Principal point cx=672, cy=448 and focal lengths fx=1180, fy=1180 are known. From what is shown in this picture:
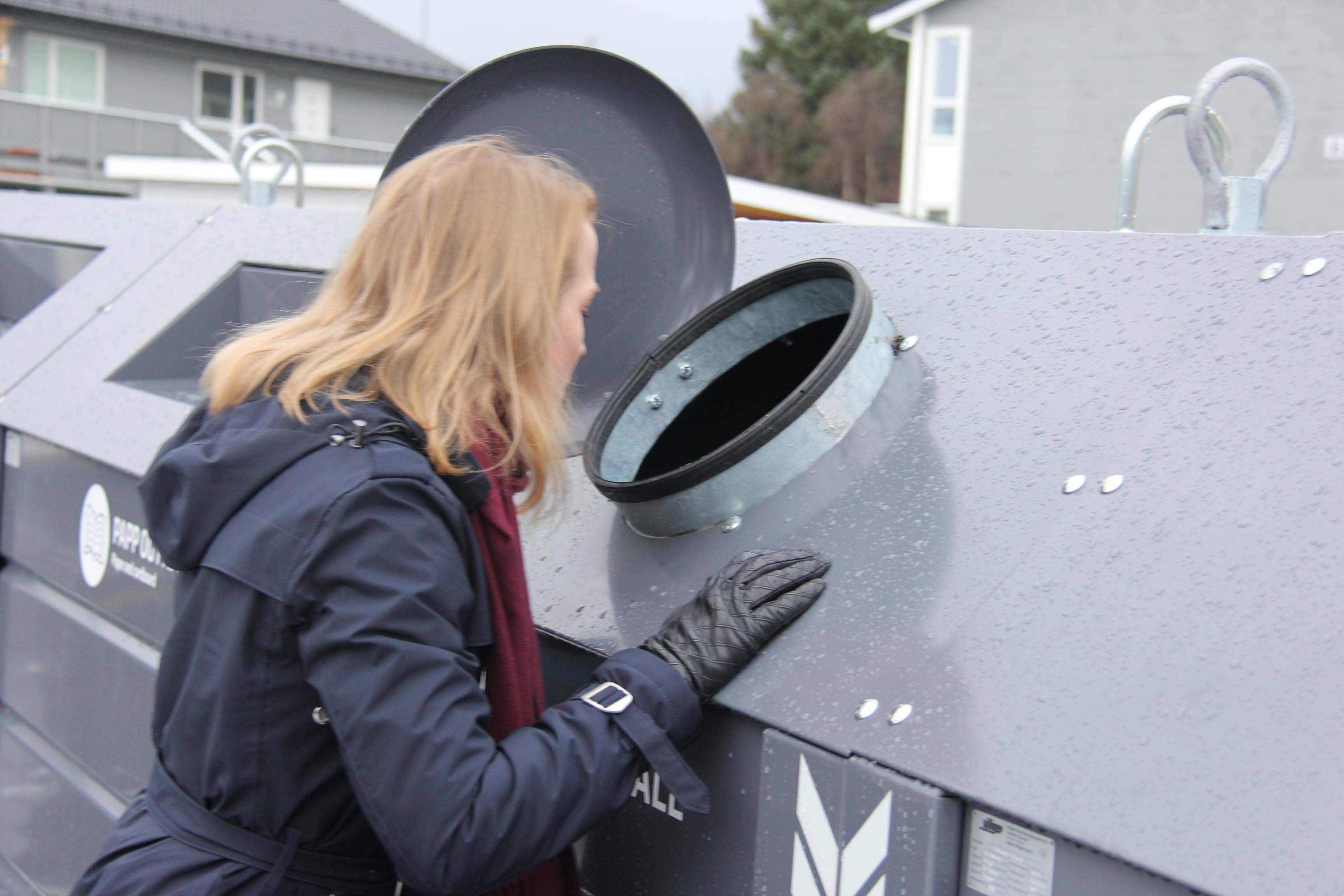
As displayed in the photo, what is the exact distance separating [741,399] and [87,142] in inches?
766

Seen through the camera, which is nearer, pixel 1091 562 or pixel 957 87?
pixel 1091 562

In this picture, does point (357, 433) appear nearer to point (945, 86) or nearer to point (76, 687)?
point (76, 687)

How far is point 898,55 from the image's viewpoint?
1537 inches

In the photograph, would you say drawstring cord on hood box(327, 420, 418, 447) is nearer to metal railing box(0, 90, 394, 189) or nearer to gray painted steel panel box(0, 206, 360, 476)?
gray painted steel panel box(0, 206, 360, 476)

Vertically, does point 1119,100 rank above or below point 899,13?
below

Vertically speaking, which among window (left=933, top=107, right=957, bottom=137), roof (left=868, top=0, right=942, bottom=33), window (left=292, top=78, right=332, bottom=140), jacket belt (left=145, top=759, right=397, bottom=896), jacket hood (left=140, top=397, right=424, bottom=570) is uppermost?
roof (left=868, top=0, right=942, bottom=33)

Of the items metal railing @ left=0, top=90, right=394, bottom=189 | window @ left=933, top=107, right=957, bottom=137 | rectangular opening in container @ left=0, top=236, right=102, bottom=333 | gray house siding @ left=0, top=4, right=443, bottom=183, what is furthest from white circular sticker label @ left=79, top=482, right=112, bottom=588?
window @ left=933, top=107, right=957, bottom=137

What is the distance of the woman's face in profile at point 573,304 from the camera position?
1.43 meters

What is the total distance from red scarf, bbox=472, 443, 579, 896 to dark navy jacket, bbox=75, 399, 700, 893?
0.03 m

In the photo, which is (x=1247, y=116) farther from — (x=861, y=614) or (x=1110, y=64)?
(x=861, y=614)

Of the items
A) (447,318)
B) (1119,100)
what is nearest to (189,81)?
(1119,100)

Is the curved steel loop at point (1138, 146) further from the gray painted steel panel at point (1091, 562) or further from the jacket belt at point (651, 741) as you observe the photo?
the jacket belt at point (651, 741)

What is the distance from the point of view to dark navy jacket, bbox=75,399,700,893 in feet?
3.70

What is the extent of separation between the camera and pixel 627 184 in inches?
78.9
